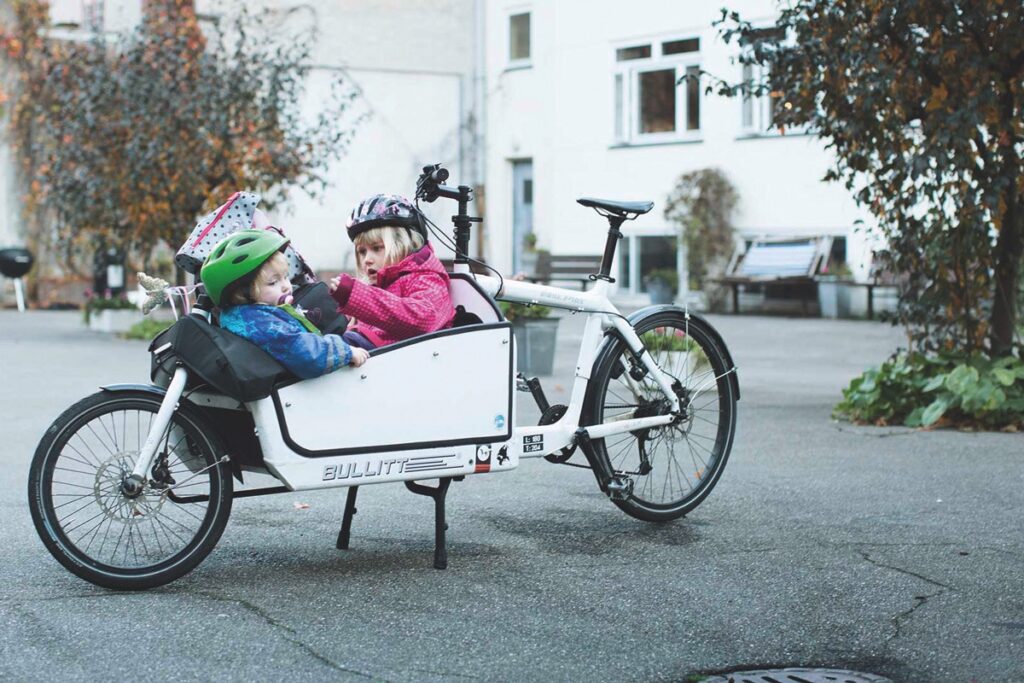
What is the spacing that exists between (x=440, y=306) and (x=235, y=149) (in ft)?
38.2

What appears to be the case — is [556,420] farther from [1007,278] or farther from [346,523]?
[1007,278]

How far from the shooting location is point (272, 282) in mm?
4910

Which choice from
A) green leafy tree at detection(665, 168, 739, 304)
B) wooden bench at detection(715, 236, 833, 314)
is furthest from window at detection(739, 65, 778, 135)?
wooden bench at detection(715, 236, 833, 314)

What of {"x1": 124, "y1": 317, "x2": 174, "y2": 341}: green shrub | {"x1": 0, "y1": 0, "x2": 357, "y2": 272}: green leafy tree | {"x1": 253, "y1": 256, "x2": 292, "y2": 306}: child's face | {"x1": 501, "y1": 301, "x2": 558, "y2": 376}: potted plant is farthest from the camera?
{"x1": 124, "y1": 317, "x2": 174, "y2": 341}: green shrub

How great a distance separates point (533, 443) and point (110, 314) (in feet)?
44.8

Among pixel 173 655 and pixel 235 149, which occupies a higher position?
pixel 235 149

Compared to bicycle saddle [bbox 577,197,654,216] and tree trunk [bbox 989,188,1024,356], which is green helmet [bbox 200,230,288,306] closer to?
bicycle saddle [bbox 577,197,654,216]

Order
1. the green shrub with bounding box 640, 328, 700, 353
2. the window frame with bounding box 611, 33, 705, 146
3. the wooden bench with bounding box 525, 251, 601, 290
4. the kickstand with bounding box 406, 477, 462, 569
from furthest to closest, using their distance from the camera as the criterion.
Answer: the wooden bench with bounding box 525, 251, 601, 290 → the window frame with bounding box 611, 33, 705, 146 → the green shrub with bounding box 640, 328, 700, 353 → the kickstand with bounding box 406, 477, 462, 569

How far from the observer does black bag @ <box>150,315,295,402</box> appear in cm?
478

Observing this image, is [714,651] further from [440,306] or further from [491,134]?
[491,134]

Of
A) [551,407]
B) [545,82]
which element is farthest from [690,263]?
[551,407]

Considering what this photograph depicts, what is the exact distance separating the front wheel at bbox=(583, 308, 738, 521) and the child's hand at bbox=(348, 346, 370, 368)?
1.13 metres

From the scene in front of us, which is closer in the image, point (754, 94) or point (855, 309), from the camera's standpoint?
point (754, 94)

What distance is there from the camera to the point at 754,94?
10266 mm
